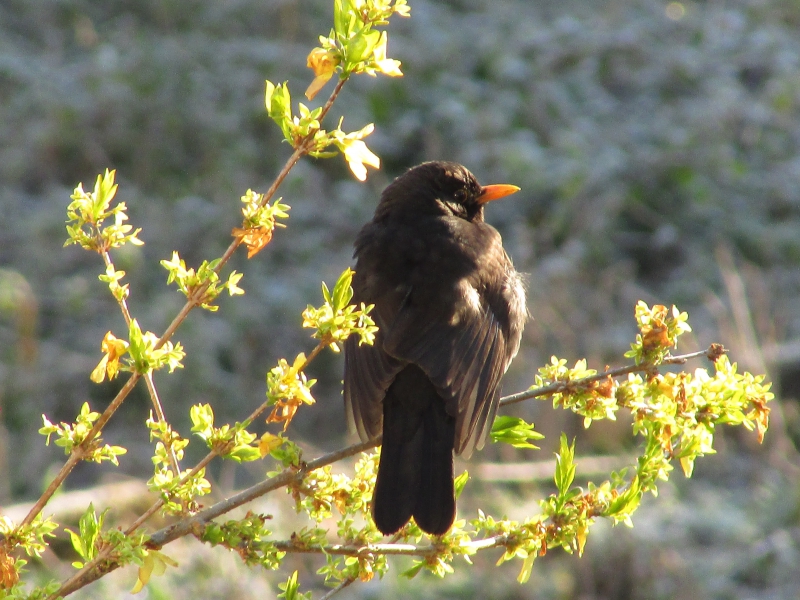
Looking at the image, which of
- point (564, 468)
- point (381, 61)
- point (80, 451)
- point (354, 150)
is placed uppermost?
point (381, 61)

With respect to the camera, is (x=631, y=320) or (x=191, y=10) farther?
(x=191, y=10)

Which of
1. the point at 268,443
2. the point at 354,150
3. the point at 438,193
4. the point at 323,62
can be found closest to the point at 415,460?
the point at 268,443

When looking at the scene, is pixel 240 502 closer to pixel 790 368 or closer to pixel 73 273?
pixel 790 368

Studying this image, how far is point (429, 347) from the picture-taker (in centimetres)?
358

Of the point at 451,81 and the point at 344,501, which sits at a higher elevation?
the point at 451,81

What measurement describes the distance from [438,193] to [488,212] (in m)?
5.00

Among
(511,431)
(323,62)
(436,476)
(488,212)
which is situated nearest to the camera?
Answer: (323,62)

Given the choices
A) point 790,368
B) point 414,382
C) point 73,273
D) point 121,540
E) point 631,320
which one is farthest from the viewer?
point 73,273

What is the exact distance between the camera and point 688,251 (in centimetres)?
897

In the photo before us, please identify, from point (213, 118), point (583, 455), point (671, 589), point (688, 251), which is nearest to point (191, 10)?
point (213, 118)

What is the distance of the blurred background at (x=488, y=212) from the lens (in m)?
6.46

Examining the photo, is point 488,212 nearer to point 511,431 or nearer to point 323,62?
point 511,431

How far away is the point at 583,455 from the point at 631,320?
62.8 inches

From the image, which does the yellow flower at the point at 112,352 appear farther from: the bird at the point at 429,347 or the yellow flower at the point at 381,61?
the bird at the point at 429,347
